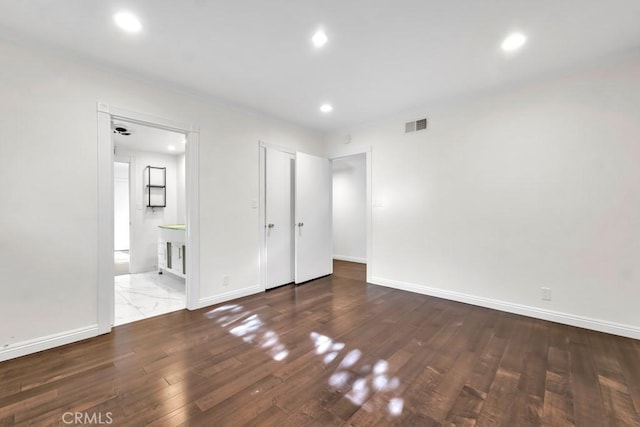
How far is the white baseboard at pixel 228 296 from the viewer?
317 centimetres

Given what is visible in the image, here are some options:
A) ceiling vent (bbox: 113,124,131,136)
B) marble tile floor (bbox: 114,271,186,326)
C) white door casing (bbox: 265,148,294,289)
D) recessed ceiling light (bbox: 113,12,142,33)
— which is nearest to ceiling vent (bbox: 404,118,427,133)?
white door casing (bbox: 265,148,294,289)

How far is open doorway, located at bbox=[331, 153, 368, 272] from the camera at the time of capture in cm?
618

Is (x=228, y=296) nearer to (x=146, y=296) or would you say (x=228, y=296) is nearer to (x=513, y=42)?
(x=146, y=296)

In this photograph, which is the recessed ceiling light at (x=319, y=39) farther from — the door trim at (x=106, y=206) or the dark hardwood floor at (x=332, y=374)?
the dark hardwood floor at (x=332, y=374)

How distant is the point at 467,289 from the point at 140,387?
338cm

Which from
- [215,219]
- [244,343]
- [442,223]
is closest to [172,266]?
[215,219]

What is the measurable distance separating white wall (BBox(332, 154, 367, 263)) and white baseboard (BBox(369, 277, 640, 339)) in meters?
2.31

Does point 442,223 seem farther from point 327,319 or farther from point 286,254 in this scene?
point 286,254

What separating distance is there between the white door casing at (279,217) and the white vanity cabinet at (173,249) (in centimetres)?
132

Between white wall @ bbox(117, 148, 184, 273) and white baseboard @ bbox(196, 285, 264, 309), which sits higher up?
white wall @ bbox(117, 148, 184, 273)

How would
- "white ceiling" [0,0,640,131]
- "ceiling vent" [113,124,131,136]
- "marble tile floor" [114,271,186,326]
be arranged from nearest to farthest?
"white ceiling" [0,0,640,131], "marble tile floor" [114,271,186,326], "ceiling vent" [113,124,131,136]

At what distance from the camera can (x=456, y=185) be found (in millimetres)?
3371

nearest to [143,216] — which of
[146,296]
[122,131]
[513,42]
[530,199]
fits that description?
[122,131]

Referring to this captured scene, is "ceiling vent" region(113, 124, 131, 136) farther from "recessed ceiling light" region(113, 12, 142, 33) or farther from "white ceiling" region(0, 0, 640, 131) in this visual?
"recessed ceiling light" region(113, 12, 142, 33)
